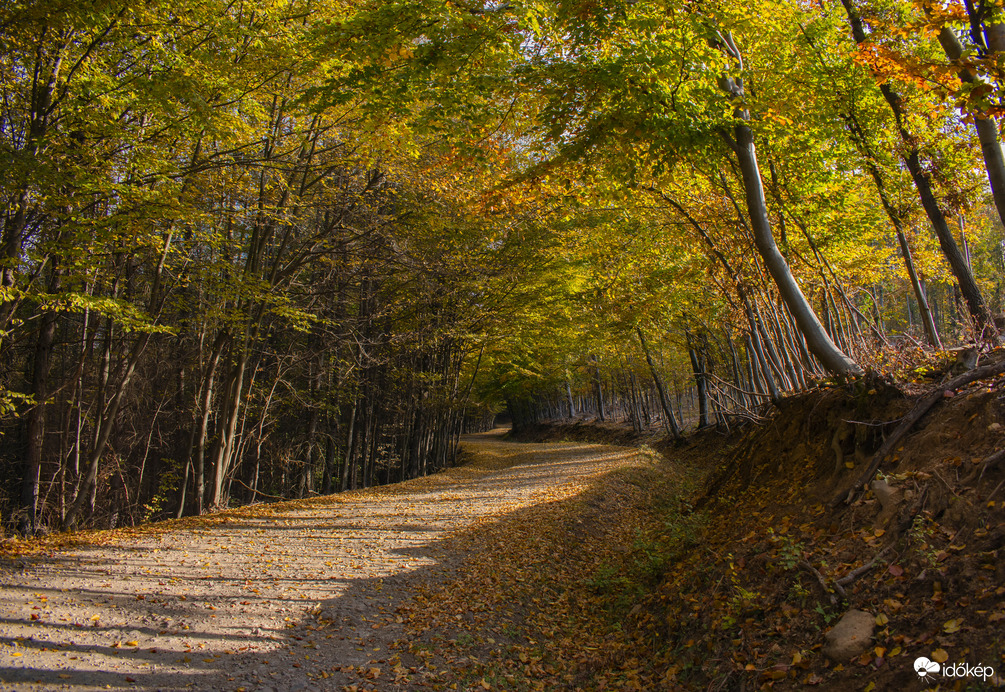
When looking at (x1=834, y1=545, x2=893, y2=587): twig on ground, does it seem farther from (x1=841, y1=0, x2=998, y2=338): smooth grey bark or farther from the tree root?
(x1=841, y1=0, x2=998, y2=338): smooth grey bark

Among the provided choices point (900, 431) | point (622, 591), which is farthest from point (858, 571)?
point (622, 591)

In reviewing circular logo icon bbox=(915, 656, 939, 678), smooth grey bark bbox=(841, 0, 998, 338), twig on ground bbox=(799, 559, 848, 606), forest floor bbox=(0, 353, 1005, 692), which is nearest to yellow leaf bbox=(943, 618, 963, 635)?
forest floor bbox=(0, 353, 1005, 692)

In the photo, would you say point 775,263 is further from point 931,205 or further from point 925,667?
point 925,667

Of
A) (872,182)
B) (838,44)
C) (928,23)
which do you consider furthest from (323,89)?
(872,182)

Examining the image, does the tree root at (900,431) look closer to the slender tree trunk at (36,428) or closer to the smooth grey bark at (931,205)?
the smooth grey bark at (931,205)

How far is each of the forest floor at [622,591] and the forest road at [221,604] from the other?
0.08 ft

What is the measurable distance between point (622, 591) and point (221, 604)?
434 cm

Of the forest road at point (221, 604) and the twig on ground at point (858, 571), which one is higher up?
the twig on ground at point (858, 571)

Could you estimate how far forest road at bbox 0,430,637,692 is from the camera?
3840 mm

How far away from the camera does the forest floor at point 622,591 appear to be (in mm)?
3453

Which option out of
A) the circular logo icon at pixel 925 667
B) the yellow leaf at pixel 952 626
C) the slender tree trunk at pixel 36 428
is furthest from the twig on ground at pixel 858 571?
the slender tree trunk at pixel 36 428

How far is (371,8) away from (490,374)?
22.3 m

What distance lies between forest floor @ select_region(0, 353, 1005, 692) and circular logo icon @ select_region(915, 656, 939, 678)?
3cm

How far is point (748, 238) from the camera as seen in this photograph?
8.89 m
